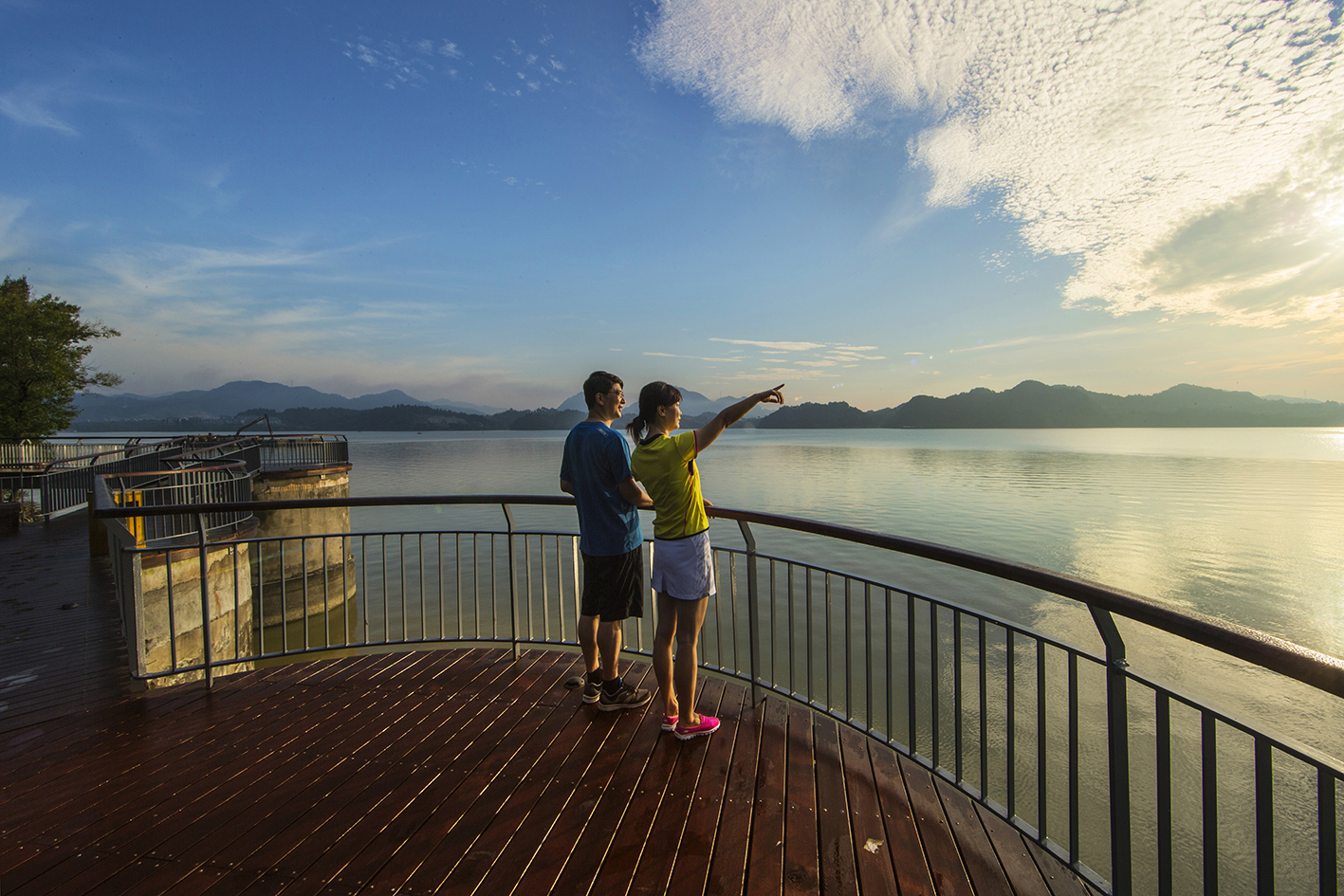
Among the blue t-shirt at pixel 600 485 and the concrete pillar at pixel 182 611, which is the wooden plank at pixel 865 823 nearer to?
the blue t-shirt at pixel 600 485

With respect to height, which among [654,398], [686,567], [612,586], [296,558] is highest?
[654,398]

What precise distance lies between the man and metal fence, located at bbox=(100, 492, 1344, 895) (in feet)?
0.97

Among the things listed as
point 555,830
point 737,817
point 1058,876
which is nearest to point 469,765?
point 555,830

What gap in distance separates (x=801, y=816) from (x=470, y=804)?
1.40 m

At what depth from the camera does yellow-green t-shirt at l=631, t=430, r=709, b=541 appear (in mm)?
2738

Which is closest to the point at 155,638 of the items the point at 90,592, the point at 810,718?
the point at 90,592

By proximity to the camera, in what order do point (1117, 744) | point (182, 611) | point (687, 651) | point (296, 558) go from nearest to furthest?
1. point (1117, 744)
2. point (687, 651)
3. point (182, 611)
4. point (296, 558)

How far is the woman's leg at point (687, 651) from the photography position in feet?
9.48

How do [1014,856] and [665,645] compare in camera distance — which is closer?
[1014,856]

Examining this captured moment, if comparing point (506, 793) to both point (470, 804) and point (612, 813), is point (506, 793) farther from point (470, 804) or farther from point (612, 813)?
point (612, 813)

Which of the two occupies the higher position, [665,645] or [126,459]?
[126,459]

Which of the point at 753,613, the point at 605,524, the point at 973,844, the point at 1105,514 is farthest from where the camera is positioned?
the point at 1105,514

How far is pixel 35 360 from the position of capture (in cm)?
2478

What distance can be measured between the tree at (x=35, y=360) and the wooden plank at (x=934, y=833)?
34.2 meters
